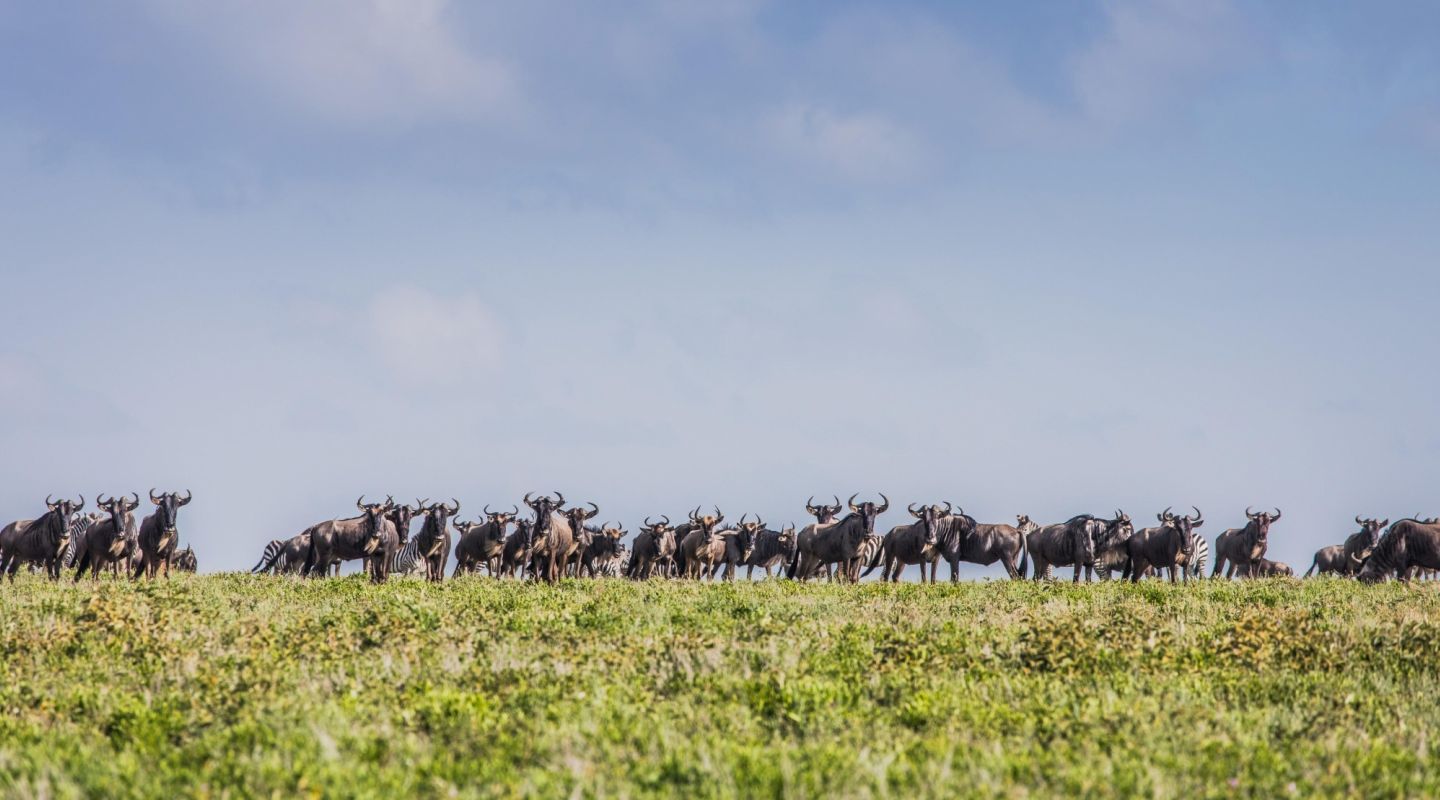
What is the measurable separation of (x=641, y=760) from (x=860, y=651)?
13.9 feet

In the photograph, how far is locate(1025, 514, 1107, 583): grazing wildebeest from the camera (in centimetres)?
3603

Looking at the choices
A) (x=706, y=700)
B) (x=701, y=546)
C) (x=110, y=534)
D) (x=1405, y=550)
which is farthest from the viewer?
(x=701, y=546)

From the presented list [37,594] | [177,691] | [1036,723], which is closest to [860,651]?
[1036,723]

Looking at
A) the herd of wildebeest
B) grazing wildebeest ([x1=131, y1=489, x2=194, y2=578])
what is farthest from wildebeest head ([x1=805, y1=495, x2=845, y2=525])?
grazing wildebeest ([x1=131, y1=489, x2=194, y2=578])

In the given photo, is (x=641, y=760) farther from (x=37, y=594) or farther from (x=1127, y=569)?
(x=1127, y=569)

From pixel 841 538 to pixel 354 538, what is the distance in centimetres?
1469

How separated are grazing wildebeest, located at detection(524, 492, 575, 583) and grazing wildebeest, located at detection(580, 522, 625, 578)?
836cm

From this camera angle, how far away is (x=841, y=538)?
36188mm

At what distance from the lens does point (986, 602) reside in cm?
1566

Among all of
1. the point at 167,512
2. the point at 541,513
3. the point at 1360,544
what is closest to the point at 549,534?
the point at 541,513

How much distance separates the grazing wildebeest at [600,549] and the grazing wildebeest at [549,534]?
836 centimetres

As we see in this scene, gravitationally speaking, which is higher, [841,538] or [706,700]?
[841,538]

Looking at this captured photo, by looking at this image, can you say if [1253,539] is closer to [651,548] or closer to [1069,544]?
[1069,544]

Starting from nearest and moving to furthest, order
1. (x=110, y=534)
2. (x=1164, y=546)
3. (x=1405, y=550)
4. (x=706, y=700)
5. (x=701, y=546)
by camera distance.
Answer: (x=706, y=700), (x=110, y=534), (x=1405, y=550), (x=1164, y=546), (x=701, y=546)
